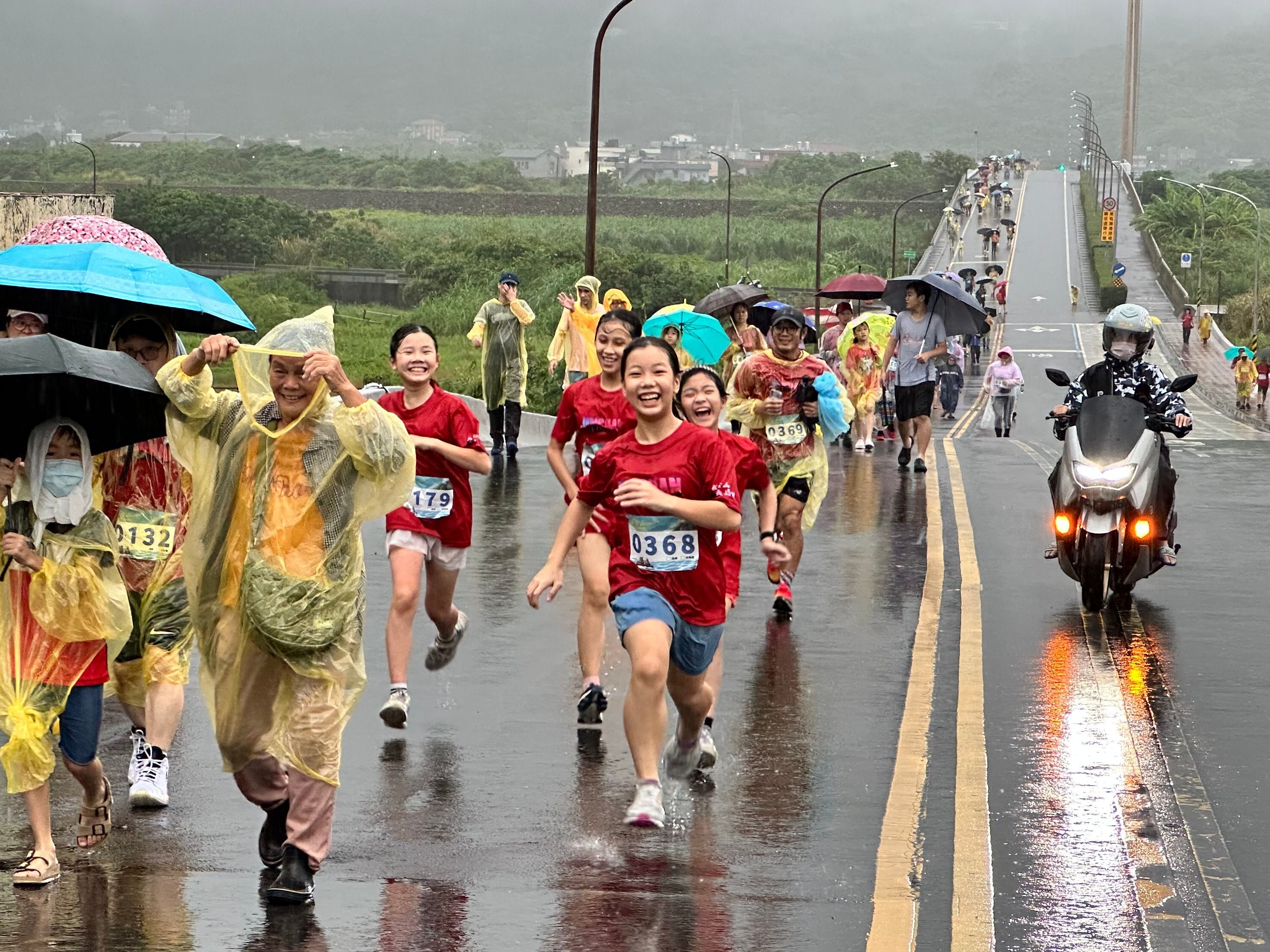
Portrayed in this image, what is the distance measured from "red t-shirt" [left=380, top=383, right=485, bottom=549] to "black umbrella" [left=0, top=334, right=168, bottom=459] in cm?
218

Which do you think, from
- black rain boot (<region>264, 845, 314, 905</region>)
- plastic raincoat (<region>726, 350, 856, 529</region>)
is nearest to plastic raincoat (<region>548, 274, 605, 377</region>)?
plastic raincoat (<region>726, 350, 856, 529</region>)

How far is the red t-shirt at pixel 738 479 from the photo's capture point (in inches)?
299

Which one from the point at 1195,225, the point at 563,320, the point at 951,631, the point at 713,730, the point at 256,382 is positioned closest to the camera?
the point at 256,382

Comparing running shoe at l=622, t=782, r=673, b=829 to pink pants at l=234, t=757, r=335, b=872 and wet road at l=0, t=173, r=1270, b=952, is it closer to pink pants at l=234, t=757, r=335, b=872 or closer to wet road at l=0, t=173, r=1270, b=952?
wet road at l=0, t=173, r=1270, b=952

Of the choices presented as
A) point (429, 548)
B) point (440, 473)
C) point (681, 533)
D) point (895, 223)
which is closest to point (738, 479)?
point (681, 533)

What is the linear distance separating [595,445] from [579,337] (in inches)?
455

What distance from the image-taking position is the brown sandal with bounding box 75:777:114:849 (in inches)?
260

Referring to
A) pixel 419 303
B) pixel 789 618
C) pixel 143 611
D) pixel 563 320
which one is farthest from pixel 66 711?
pixel 419 303

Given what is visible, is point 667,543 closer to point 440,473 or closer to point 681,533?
point 681,533

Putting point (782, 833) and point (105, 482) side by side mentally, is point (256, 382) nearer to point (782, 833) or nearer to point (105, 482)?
point (105, 482)

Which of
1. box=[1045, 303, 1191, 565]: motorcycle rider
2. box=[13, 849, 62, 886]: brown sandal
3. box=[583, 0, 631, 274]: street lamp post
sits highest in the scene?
box=[583, 0, 631, 274]: street lamp post

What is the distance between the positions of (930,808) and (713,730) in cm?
154

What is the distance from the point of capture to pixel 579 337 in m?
21.2

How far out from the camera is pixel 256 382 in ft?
20.7
